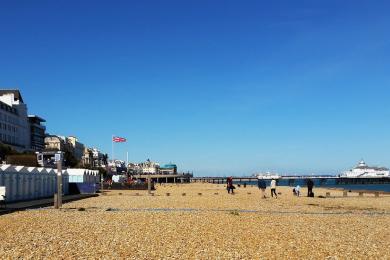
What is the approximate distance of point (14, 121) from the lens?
395 feet

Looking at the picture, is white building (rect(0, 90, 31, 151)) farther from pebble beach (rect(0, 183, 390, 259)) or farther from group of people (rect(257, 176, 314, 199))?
pebble beach (rect(0, 183, 390, 259))

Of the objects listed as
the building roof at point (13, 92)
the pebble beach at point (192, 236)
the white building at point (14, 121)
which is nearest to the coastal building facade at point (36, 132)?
the white building at point (14, 121)

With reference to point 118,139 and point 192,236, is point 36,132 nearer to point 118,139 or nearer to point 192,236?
point 118,139

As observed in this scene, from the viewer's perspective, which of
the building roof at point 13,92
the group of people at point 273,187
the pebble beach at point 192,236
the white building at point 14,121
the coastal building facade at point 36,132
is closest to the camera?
the pebble beach at point 192,236

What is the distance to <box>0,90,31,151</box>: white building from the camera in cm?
11256

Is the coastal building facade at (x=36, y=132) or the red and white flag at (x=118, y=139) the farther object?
the coastal building facade at (x=36, y=132)

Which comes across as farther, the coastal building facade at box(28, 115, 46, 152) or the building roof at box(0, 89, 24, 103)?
the coastal building facade at box(28, 115, 46, 152)

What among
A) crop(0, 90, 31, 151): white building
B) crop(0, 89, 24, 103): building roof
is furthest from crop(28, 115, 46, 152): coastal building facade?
crop(0, 89, 24, 103): building roof

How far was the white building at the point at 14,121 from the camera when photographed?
11256 centimetres

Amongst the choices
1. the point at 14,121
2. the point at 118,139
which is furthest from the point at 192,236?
the point at 14,121

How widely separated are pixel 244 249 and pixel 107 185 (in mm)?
57482

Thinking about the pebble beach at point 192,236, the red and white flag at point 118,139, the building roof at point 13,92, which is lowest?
the pebble beach at point 192,236

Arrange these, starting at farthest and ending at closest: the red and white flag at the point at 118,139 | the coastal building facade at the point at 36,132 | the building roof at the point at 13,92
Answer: the coastal building facade at the point at 36,132 → the building roof at the point at 13,92 → the red and white flag at the point at 118,139

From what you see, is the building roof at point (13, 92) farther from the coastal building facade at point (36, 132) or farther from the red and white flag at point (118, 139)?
the red and white flag at point (118, 139)
